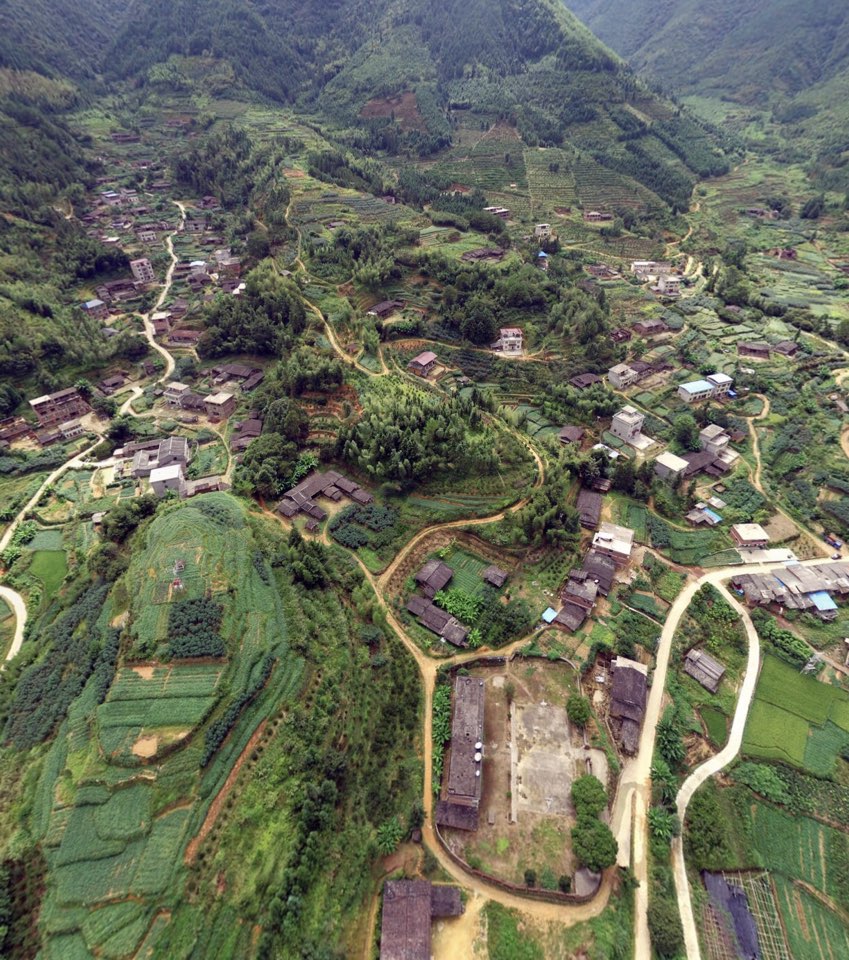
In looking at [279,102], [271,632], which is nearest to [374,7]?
[279,102]

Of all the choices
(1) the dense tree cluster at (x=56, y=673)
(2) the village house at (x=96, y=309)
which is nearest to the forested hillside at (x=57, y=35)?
(2) the village house at (x=96, y=309)

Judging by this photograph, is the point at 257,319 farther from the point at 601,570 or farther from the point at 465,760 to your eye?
the point at 465,760

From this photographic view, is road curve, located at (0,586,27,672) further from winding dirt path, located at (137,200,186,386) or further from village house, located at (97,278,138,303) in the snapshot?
village house, located at (97,278,138,303)

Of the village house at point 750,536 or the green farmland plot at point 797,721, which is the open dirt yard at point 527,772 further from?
the village house at point 750,536

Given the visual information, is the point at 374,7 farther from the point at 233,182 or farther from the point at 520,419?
the point at 520,419

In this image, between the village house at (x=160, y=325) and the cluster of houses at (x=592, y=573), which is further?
the village house at (x=160, y=325)
